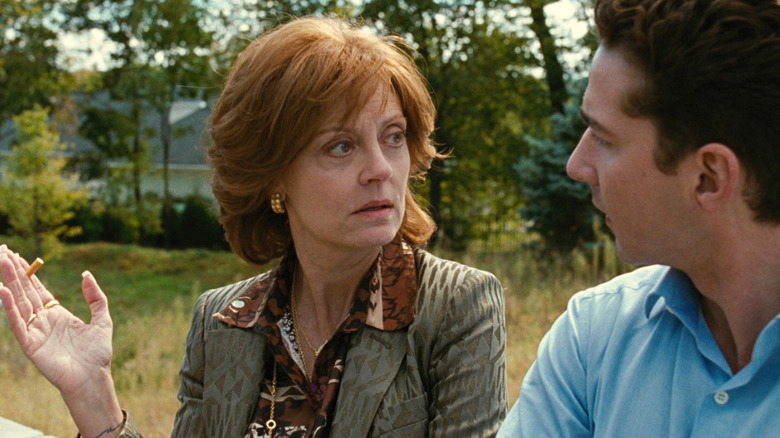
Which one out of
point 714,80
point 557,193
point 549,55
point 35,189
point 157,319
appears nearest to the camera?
point 714,80

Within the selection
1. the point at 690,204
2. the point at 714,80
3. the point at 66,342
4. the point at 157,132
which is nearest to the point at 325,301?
the point at 66,342

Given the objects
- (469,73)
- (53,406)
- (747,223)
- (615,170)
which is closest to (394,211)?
(615,170)

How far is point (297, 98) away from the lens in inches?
79.7

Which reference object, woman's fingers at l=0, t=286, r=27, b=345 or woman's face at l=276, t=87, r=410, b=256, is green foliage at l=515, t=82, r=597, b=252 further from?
woman's fingers at l=0, t=286, r=27, b=345

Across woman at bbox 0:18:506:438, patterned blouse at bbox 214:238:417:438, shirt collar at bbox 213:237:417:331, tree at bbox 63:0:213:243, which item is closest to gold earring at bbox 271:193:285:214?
woman at bbox 0:18:506:438

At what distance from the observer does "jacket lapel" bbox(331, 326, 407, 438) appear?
6.53ft

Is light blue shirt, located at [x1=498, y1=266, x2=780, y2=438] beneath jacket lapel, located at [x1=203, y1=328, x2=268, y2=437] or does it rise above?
above

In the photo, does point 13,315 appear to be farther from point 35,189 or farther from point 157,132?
point 157,132

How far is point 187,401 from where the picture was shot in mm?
2270

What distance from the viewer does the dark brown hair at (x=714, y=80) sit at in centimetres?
128

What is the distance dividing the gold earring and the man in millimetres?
1011

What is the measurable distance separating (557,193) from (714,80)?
10154 millimetres

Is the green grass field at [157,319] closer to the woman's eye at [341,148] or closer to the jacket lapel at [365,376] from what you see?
the jacket lapel at [365,376]

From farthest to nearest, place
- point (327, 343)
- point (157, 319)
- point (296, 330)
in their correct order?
point (157, 319) → point (296, 330) → point (327, 343)
